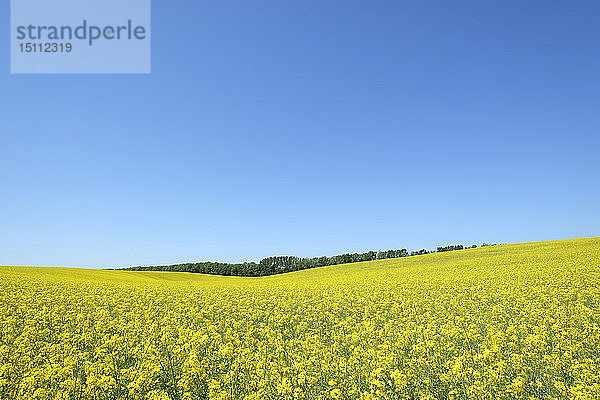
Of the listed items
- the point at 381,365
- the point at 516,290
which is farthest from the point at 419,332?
the point at 516,290

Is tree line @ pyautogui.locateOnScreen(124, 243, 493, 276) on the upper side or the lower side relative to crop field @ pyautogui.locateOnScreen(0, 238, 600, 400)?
lower

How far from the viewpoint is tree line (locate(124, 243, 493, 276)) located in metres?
75.8

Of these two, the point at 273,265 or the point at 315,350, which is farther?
the point at 273,265

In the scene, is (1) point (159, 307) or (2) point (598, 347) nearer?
(2) point (598, 347)

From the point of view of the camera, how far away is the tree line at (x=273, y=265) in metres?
75.8

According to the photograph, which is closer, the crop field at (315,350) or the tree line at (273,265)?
the crop field at (315,350)

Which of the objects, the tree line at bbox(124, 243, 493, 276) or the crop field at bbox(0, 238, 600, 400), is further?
the tree line at bbox(124, 243, 493, 276)

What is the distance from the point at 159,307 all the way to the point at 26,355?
7.00 meters

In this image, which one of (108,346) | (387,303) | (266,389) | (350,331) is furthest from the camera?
(387,303)

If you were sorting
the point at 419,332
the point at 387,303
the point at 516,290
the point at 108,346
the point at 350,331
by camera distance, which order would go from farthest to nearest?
the point at 516,290, the point at 387,303, the point at 350,331, the point at 419,332, the point at 108,346

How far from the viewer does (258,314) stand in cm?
1266

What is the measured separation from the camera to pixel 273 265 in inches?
3312

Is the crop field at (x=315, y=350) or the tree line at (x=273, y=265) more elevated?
the crop field at (x=315, y=350)

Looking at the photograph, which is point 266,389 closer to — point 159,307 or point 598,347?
point 598,347
